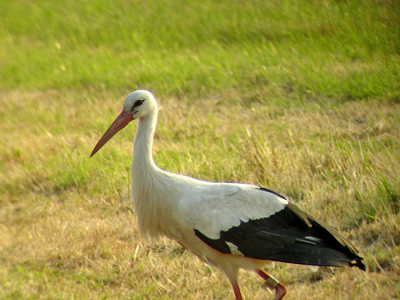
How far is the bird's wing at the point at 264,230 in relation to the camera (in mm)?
3002

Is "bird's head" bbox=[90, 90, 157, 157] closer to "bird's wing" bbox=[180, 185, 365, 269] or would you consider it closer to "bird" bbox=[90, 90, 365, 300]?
"bird" bbox=[90, 90, 365, 300]

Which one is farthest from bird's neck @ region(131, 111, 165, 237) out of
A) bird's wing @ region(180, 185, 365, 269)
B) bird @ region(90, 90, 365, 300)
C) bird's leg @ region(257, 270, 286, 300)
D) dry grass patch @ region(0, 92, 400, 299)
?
bird's leg @ region(257, 270, 286, 300)

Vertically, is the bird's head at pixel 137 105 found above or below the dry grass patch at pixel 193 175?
above

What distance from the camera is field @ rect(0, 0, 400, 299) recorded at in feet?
12.1

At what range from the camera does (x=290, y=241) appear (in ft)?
10.0

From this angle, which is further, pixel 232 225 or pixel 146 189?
pixel 146 189

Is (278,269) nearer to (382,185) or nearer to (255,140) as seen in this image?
(382,185)

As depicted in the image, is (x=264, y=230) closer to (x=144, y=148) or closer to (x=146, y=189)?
(x=146, y=189)

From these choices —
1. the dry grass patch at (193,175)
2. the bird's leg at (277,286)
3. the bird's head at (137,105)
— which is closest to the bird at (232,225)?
the bird's leg at (277,286)

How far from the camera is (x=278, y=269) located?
3656mm

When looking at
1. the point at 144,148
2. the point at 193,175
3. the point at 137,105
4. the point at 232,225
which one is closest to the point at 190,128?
the point at 193,175

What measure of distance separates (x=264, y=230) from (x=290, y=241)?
17cm

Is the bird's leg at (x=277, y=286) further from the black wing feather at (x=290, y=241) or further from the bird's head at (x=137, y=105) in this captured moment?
the bird's head at (x=137, y=105)

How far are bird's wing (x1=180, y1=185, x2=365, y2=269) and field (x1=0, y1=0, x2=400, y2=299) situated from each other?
14.8 inches
